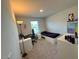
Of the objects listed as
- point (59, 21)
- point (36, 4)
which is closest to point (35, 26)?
point (59, 21)

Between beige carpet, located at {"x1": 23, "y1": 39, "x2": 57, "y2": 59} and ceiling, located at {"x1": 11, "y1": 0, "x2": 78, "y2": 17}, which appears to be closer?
ceiling, located at {"x1": 11, "y1": 0, "x2": 78, "y2": 17}

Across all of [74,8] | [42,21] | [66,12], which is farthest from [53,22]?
[74,8]

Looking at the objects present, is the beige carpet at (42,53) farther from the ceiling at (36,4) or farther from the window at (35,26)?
the window at (35,26)

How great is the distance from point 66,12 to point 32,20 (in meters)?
3.07

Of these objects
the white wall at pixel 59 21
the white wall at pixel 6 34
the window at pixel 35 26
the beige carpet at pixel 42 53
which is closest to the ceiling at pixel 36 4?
the white wall at pixel 59 21

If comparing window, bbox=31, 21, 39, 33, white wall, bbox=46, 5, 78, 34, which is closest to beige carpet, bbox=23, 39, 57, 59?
white wall, bbox=46, 5, 78, 34

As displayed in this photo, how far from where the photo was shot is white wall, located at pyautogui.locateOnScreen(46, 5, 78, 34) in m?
4.96

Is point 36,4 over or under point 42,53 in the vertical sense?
over

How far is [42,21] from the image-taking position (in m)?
8.16

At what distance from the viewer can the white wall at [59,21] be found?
496cm

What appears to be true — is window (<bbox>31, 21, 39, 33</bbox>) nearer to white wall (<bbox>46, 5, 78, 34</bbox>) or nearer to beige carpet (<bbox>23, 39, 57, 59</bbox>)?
white wall (<bbox>46, 5, 78, 34</bbox>)

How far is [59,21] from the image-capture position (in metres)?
6.19

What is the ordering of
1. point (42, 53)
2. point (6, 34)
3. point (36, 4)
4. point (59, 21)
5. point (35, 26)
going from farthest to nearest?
point (35, 26) → point (59, 21) → point (42, 53) → point (36, 4) → point (6, 34)

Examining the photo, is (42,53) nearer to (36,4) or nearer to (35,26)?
(36,4)
